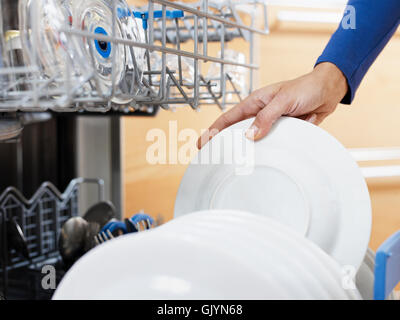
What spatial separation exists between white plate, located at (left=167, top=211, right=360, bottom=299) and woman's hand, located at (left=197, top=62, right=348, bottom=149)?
17 centimetres

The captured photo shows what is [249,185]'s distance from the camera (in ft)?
1.74

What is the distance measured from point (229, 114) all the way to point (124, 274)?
36 cm

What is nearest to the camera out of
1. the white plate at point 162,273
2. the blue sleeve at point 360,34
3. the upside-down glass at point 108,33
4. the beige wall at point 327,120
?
the white plate at point 162,273

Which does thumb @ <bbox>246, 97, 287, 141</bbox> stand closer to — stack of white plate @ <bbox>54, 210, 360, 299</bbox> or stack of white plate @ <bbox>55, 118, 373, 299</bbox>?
stack of white plate @ <bbox>55, 118, 373, 299</bbox>

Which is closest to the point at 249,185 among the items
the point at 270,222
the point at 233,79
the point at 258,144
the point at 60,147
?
the point at 258,144

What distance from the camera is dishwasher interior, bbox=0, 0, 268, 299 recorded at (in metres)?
0.40

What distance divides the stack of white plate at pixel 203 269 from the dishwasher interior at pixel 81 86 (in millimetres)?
123

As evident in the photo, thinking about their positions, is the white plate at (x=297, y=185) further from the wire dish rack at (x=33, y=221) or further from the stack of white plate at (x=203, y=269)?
the wire dish rack at (x=33, y=221)

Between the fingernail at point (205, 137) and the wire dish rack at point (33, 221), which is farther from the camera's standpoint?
the wire dish rack at point (33, 221)

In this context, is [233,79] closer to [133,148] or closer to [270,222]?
[270,222]

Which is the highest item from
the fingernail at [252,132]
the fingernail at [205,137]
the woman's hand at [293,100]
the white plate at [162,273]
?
the woman's hand at [293,100]

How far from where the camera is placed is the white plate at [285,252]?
1.04 ft

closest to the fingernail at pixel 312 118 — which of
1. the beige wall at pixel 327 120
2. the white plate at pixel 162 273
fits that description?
the white plate at pixel 162 273

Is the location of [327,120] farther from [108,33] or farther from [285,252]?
[285,252]
